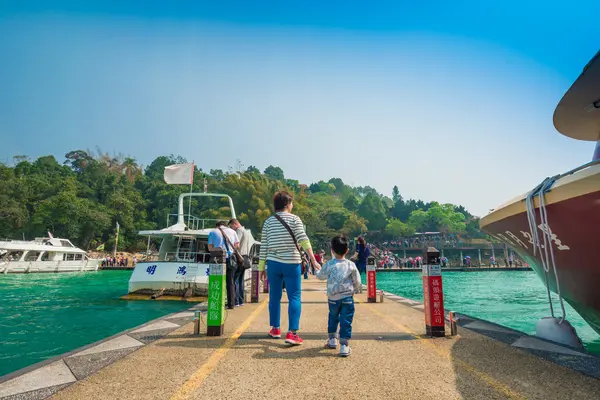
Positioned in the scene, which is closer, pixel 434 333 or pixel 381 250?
pixel 434 333

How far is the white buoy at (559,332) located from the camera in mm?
4184

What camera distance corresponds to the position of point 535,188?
435cm

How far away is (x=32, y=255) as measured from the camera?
34906mm

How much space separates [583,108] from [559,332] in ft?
11.5

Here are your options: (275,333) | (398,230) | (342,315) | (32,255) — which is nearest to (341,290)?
(342,315)

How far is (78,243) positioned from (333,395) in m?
62.2

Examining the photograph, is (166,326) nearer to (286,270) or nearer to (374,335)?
(286,270)

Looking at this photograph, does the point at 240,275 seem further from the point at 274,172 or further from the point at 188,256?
the point at 274,172

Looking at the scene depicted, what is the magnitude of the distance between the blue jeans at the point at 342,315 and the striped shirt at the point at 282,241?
707 mm

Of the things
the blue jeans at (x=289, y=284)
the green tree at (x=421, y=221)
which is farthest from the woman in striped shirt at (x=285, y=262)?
the green tree at (x=421, y=221)

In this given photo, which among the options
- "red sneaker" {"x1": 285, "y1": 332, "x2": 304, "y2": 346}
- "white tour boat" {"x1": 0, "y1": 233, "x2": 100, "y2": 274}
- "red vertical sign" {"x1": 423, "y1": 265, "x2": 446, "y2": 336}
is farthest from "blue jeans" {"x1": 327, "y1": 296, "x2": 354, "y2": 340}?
"white tour boat" {"x1": 0, "y1": 233, "x2": 100, "y2": 274}

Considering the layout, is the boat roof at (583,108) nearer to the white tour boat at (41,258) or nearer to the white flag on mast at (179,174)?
the white flag on mast at (179,174)

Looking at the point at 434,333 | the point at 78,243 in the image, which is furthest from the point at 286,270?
the point at 78,243

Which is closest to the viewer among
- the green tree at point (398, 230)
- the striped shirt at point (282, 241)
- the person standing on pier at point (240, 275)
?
the striped shirt at point (282, 241)
